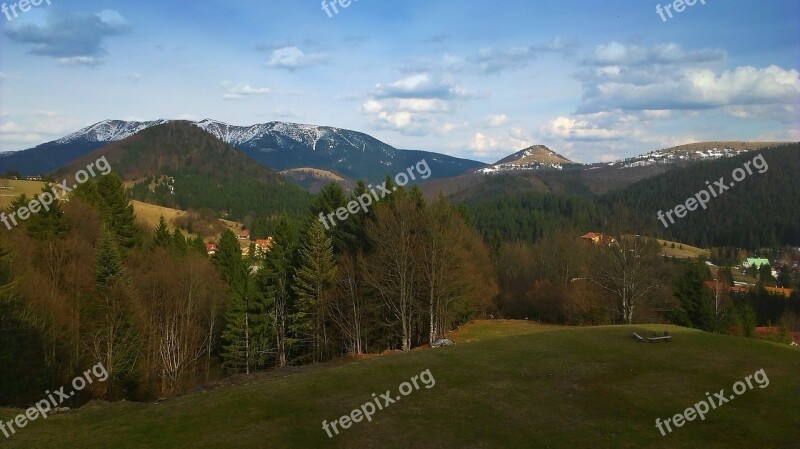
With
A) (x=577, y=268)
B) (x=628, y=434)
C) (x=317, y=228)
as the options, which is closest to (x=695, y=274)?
(x=577, y=268)

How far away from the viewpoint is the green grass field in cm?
1659

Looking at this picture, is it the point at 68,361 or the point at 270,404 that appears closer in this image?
the point at 270,404

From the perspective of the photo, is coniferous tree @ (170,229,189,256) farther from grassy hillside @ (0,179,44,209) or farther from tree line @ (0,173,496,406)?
grassy hillside @ (0,179,44,209)

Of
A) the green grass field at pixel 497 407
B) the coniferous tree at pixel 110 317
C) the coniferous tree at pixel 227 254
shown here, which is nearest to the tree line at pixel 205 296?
the coniferous tree at pixel 110 317

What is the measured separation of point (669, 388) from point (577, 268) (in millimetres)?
57485

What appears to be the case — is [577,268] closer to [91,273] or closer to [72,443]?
[91,273]

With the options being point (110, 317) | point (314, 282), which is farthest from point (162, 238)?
point (110, 317)

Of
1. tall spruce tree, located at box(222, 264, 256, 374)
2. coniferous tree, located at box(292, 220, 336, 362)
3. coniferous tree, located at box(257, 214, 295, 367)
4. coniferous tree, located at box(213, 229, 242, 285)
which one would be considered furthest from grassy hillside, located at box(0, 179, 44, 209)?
coniferous tree, located at box(292, 220, 336, 362)

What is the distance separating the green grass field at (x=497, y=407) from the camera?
16.6 metres

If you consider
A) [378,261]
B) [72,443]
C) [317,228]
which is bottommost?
[72,443]

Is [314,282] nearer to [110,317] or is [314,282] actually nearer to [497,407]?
[110,317]

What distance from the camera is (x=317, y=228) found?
1718 inches

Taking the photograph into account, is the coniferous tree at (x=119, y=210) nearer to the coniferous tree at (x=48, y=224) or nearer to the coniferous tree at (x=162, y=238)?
the coniferous tree at (x=162, y=238)

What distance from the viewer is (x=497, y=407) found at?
19375 millimetres
